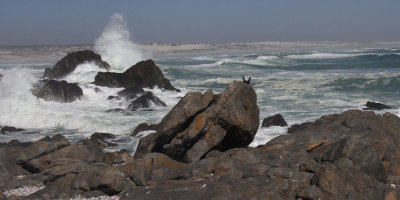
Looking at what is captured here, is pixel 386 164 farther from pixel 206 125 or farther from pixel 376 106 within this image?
pixel 376 106

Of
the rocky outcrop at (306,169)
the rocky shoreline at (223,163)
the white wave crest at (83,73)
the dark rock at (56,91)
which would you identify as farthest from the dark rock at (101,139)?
the white wave crest at (83,73)

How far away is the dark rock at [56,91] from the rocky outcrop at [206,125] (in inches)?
573

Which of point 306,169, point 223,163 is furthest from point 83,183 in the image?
point 306,169

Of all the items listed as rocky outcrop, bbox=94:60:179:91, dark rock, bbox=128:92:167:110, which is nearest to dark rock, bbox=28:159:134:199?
dark rock, bbox=128:92:167:110

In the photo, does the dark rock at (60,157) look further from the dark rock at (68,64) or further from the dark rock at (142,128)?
the dark rock at (68,64)

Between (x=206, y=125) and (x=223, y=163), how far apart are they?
2.64 metres

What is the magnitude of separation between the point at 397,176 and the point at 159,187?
4.52 metres

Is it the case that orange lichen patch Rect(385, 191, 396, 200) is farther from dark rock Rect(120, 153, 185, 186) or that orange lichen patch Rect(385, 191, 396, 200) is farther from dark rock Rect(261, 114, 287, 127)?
dark rock Rect(261, 114, 287, 127)

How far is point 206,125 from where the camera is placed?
1118 centimetres

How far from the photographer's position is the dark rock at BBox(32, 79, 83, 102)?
81.7 ft

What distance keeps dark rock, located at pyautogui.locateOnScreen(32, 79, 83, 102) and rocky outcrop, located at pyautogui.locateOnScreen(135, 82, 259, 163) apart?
14553mm

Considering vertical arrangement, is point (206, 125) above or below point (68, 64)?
above

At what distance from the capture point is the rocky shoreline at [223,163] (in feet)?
24.0

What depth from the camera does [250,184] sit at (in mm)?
7211
